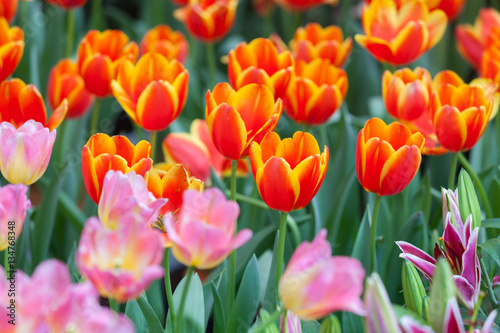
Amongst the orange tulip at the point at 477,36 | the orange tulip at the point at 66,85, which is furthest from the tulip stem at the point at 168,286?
the orange tulip at the point at 477,36

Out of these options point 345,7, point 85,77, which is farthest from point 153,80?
point 345,7

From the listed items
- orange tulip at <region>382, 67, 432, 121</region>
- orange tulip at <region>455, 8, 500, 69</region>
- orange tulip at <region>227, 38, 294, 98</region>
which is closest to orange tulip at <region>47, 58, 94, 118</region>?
Answer: orange tulip at <region>227, 38, 294, 98</region>

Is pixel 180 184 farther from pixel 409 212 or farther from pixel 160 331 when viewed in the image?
pixel 409 212

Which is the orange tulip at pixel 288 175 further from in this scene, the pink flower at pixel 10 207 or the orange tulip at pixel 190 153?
the orange tulip at pixel 190 153

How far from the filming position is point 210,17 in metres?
1.19

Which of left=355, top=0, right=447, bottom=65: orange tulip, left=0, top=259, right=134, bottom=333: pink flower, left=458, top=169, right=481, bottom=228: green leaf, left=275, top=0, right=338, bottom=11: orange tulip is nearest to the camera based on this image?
left=0, top=259, right=134, bottom=333: pink flower

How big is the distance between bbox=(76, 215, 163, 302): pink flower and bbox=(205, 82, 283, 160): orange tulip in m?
0.25

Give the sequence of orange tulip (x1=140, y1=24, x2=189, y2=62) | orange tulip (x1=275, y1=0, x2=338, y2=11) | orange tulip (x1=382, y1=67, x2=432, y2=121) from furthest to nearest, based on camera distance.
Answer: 1. orange tulip (x1=275, y1=0, x2=338, y2=11)
2. orange tulip (x1=140, y1=24, x2=189, y2=62)
3. orange tulip (x1=382, y1=67, x2=432, y2=121)

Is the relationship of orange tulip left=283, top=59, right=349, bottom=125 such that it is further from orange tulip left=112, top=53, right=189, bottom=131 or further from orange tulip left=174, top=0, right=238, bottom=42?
orange tulip left=174, top=0, right=238, bottom=42

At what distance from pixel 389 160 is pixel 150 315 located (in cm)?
29

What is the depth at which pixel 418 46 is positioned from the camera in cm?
94

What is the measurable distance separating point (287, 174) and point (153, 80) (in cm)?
28

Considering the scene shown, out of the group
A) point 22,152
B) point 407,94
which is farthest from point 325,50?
point 22,152

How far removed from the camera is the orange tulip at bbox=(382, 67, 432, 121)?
78cm
